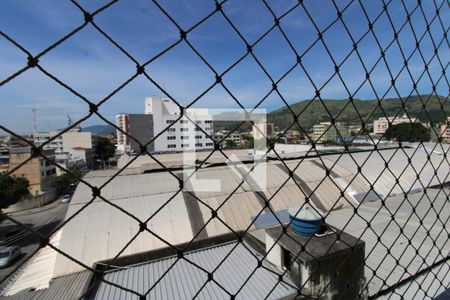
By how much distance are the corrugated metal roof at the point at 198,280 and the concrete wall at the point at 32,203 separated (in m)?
13.6

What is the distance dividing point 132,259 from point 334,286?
8.03 feet

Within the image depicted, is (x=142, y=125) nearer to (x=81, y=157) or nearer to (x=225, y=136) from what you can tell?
(x=81, y=157)

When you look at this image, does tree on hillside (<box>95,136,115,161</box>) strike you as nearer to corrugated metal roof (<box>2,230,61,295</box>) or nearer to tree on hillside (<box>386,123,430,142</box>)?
corrugated metal roof (<box>2,230,61,295</box>)

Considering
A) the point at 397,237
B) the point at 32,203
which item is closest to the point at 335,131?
the point at 397,237

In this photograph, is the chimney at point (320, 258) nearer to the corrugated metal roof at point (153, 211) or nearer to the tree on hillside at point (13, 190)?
the corrugated metal roof at point (153, 211)

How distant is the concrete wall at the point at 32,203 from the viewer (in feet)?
40.4

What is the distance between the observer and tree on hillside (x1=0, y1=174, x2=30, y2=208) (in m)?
11.4

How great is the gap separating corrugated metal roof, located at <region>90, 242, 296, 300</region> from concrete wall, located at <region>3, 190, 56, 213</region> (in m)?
13.6

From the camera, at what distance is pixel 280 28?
760 mm

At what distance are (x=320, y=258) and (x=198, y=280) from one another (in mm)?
1409

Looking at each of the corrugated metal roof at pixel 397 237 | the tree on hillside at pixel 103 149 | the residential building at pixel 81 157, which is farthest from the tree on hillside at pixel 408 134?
the tree on hillside at pixel 103 149

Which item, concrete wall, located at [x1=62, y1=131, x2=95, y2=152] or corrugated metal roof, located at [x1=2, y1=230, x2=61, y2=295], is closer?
corrugated metal roof, located at [x1=2, y1=230, x2=61, y2=295]

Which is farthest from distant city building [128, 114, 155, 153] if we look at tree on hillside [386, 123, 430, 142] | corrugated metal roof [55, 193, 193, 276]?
tree on hillside [386, 123, 430, 142]

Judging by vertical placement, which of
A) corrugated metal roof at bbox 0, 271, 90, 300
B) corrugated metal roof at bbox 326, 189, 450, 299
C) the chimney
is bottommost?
corrugated metal roof at bbox 0, 271, 90, 300
